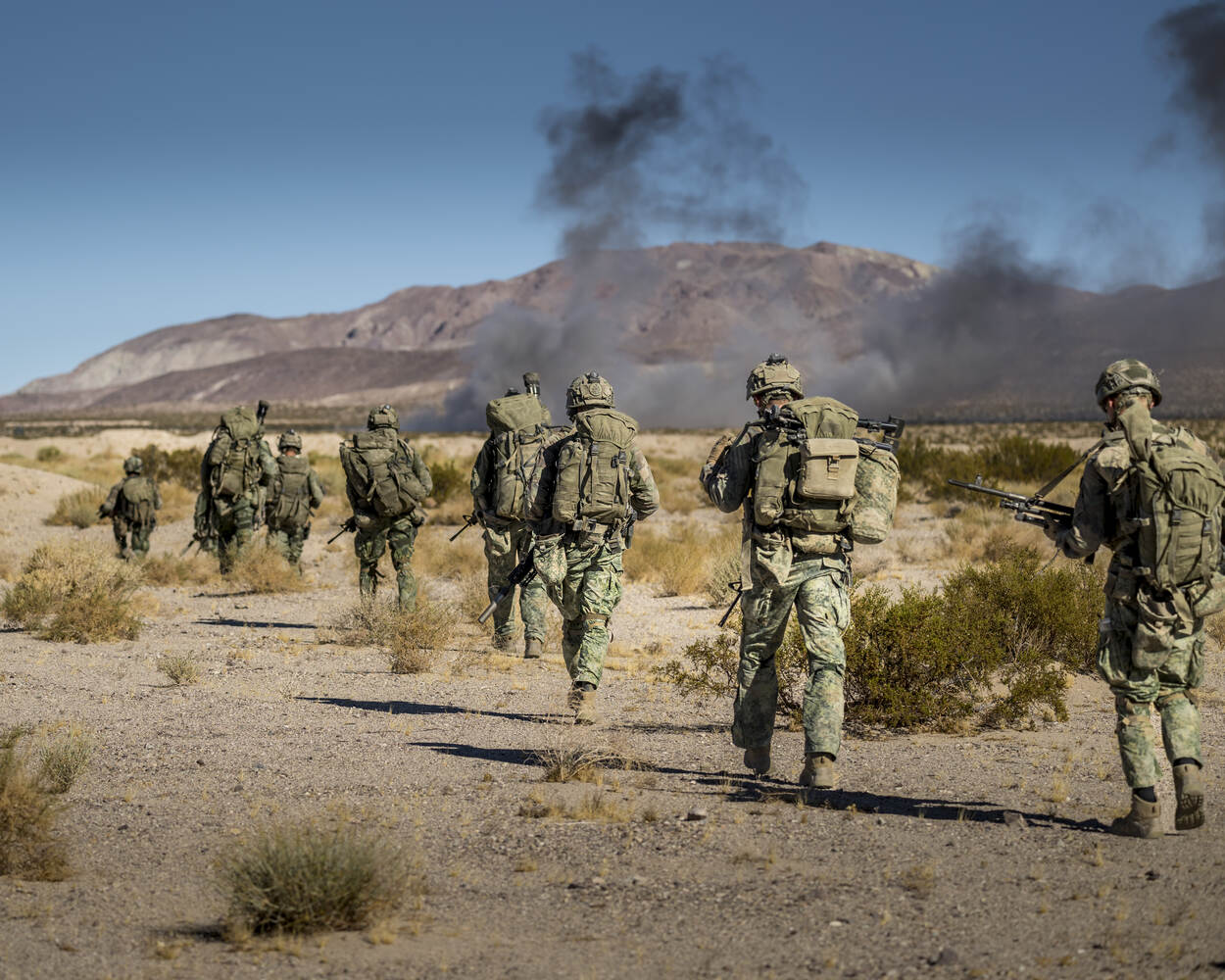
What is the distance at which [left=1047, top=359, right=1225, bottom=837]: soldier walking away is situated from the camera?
5.18 meters

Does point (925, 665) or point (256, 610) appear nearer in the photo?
point (925, 665)

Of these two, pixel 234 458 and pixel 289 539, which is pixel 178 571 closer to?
pixel 289 539

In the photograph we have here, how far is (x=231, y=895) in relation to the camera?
4.63 meters

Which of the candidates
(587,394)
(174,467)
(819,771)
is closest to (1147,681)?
(819,771)

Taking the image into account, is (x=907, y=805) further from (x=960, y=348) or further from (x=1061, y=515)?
(x=960, y=348)

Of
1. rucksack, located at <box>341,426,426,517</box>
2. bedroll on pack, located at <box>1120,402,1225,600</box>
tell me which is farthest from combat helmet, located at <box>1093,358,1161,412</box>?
rucksack, located at <box>341,426,426,517</box>

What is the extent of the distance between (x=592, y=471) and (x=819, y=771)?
253 cm

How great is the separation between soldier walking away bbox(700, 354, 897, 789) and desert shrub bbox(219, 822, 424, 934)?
7.47 ft

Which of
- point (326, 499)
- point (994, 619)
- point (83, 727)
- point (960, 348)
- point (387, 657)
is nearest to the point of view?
point (83, 727)

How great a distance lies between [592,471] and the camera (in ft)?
25.5

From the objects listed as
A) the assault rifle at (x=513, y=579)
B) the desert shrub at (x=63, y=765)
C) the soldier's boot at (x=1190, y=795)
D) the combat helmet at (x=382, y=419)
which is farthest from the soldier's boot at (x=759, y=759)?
the combat helmet at (x=382, y=419)

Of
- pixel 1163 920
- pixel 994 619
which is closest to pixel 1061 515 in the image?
pixel 1163 920

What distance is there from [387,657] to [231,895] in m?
6.18

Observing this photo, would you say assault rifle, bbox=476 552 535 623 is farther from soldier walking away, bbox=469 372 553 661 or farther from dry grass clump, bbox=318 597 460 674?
dry grass clump, bbox=318 597 460 674
